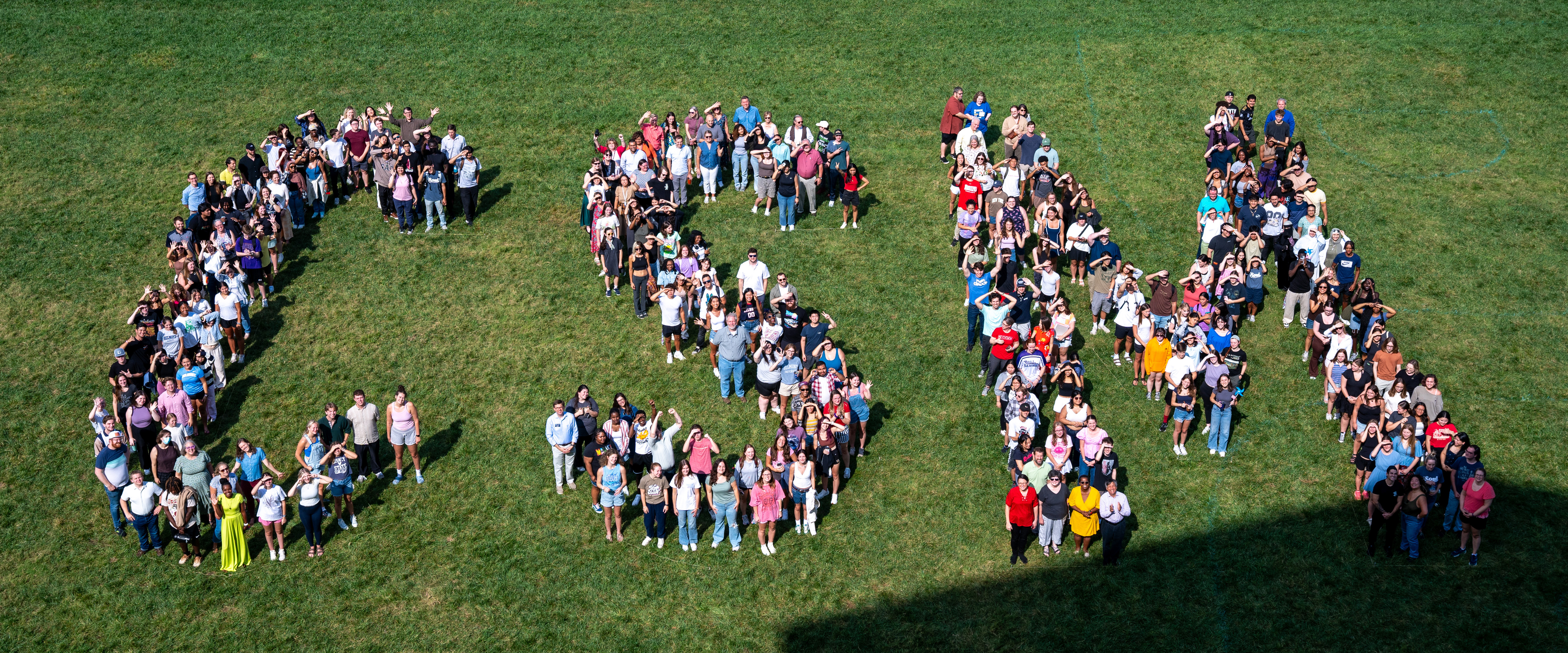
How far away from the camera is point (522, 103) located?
33094 millimetres

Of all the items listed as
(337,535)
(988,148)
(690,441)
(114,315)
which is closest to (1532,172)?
(988,148)

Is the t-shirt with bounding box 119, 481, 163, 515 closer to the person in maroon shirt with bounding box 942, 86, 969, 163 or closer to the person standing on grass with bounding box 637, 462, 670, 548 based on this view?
the person standing on grass with bounding box 637, 462, 670, 548

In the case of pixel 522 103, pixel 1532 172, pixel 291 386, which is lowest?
pixel 291 386

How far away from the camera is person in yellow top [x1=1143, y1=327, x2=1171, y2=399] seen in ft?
72.6

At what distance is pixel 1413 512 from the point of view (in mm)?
19266

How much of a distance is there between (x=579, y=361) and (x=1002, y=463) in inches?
312

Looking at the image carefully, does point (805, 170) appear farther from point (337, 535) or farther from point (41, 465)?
point (41, 465)

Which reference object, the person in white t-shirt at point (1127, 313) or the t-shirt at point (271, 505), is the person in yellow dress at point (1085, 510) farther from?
the t-shirt at point (271, 505)

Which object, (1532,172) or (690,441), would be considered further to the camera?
(1532,172)

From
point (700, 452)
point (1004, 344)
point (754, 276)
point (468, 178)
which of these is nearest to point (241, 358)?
point (468, 178)

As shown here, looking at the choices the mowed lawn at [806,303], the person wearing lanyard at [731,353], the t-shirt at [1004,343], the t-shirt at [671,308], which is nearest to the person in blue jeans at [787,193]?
the mowed lawn at [806,303]

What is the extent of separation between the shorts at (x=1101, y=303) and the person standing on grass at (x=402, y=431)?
9.42m

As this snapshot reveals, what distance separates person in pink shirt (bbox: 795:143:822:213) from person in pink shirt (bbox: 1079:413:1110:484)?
9267mm

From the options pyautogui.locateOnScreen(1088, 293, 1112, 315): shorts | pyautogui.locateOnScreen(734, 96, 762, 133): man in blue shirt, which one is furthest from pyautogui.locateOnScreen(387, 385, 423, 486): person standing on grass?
pyautogui.locateOnScreen(734, 96, 762, 133): man in blue shirt
